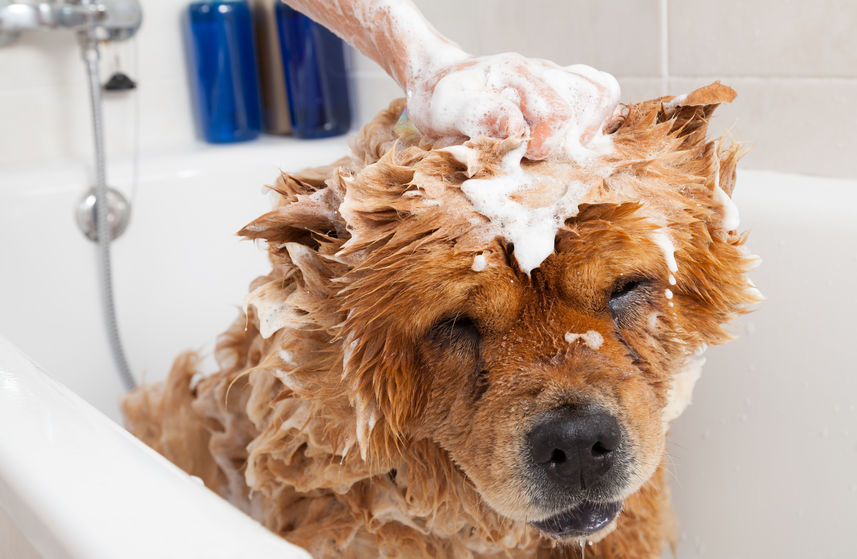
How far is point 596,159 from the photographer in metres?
1.04

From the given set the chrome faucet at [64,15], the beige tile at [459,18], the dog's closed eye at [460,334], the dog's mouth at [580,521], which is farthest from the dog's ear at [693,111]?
the chrome faucet at [64,15]

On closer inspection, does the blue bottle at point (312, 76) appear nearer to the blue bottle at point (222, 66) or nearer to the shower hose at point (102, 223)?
the blue bottle at point (222, 66)

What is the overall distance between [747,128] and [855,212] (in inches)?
13.8

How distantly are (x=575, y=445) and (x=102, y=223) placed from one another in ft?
5.38

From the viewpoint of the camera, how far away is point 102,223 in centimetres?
215

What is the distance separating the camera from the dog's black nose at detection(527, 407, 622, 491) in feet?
→ 2.96

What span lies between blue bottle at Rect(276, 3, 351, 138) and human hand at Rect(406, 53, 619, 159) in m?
1.51

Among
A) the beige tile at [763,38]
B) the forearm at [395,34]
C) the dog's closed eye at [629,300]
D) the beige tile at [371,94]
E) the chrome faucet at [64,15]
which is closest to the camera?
the dog's closed eye at [629,300]

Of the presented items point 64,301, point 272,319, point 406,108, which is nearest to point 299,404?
point 272,319

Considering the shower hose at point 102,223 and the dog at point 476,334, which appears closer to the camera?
the dog at point 476,334

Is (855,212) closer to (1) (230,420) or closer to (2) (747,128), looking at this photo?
(2) (747,128)

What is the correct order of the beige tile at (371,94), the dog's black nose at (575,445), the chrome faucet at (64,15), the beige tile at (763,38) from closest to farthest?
the dog's black nose at (575,445) → the beige tile at (763,38) → the chrome faucet at (64,15) → the beige tile at (371,94)

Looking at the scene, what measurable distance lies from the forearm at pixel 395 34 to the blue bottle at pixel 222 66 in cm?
140

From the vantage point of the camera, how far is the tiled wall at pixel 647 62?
5.09 ft
